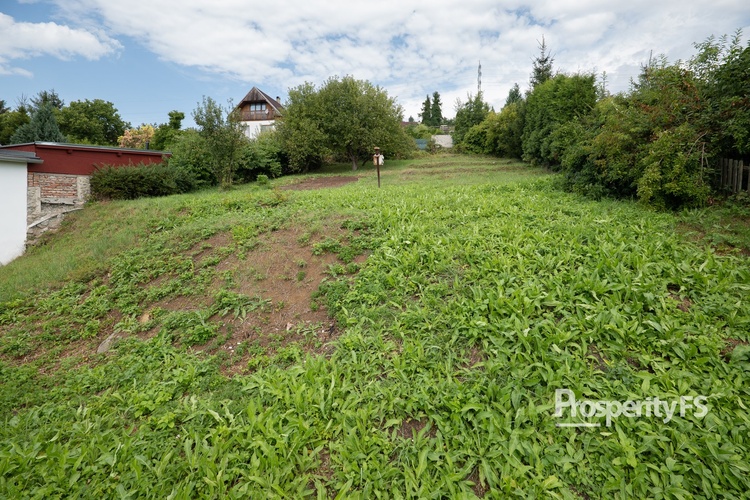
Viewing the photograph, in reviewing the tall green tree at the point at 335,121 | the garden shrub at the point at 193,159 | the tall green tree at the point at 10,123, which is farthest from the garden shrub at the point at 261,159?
the tall green tree at the point at 10,123

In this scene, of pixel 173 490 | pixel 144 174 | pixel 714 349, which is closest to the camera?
pixel 173 490

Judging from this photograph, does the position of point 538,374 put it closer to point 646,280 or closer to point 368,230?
point 646,280

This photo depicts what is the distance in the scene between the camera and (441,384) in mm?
2648

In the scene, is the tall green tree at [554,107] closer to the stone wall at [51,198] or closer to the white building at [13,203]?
the stone wall at [51,198]

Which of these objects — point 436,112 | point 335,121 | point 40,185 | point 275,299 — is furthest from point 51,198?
point 436,112

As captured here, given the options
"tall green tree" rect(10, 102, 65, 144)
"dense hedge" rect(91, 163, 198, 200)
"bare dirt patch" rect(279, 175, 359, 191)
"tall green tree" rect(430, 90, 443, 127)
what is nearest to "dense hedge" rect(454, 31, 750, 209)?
"bare dirt patch" rect(279, 175, 359, 191)

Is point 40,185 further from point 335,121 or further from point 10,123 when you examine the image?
point 10,123

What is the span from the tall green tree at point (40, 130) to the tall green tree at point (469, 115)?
29.7 meters

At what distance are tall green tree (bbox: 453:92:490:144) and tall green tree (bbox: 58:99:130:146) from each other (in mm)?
32018

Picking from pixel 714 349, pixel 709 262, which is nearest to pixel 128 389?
pixel 714 349

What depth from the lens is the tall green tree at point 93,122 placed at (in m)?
30.9

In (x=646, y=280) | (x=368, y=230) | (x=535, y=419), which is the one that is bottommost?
(x=535, y=419)

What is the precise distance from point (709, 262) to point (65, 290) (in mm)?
8712

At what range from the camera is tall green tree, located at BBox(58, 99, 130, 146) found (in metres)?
30.9
